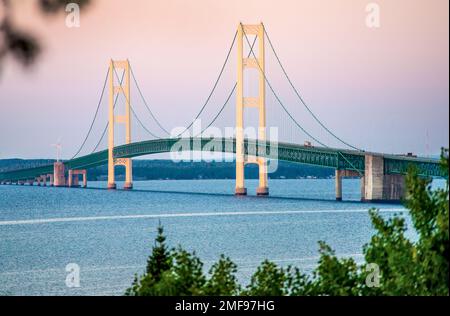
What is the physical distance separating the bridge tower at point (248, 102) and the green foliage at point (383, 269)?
45.4 metres

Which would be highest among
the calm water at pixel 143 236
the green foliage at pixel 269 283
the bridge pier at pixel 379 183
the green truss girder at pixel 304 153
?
the green truss girder at pixel 304 153

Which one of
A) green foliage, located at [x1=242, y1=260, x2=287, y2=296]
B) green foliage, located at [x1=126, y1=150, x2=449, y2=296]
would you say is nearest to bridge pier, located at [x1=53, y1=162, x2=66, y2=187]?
green foliage, located at [x1=126, y1=150, x2=449, y2=296]

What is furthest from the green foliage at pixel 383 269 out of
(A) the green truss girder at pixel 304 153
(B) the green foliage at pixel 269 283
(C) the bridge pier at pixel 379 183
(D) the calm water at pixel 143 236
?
(C) the bridge pier at pixel 379 183

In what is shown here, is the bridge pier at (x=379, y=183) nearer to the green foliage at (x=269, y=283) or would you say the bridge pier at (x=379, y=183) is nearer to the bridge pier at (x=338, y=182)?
the bridge pier at (x=338, y=182)

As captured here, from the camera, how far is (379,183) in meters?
55.3

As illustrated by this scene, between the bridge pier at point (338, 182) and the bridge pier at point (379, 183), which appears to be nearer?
the bridge pier at point (379, 183)

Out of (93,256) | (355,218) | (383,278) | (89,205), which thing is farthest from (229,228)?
(383,278)

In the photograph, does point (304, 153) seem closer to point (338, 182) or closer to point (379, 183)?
point (379, 183)

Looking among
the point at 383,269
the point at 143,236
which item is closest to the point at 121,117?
the point at 143,236

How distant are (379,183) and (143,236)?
19.7 meters

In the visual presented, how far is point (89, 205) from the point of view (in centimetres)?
6450

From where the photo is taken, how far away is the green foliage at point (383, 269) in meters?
9.98
